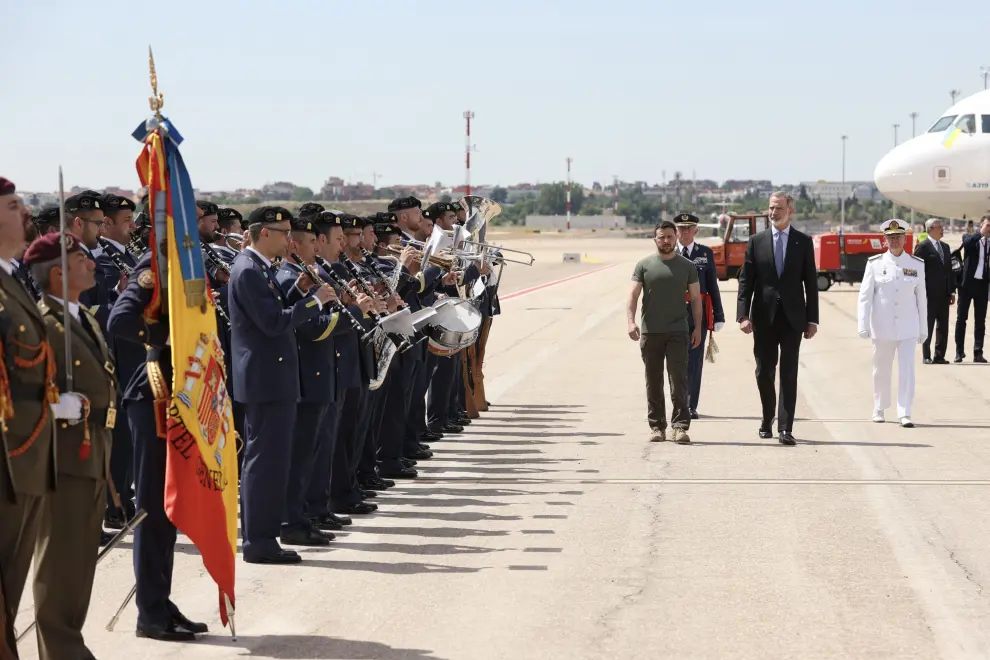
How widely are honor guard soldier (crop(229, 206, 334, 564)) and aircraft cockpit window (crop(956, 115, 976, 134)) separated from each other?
32.3 meters

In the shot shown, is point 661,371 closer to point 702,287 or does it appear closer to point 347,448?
point 702,287

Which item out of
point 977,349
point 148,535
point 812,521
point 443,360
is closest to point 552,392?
point 443,360

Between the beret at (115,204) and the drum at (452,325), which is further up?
the beret at (115,204)

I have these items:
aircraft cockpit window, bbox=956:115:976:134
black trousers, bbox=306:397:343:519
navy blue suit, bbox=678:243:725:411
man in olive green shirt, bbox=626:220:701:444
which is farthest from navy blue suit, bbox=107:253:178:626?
aircraft cockpit window, bbox=956:115:976:134

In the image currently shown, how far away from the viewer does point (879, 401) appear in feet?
46.5

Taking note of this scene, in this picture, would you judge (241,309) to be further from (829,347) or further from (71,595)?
(829,347)

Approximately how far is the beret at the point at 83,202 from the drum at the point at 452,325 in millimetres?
3202

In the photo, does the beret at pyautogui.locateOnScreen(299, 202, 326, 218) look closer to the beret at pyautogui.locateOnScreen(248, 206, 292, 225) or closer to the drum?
the beret at pyautogui.locateOnScreen(248, 206, 292, 225)

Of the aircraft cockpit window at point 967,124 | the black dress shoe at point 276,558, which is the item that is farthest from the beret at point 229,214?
the aircraft cockpit window at point 967,124

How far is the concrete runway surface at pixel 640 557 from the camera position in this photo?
654 centimetres

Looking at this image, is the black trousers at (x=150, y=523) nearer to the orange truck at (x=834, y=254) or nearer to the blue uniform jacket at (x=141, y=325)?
the blue uniform jacket at (x=141, y=325)

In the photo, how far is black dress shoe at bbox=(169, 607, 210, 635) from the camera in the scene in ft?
22.0

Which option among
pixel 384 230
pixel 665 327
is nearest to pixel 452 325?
pixel 384 230

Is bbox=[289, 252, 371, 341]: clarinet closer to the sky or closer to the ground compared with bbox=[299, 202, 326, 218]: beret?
closer to the ground
